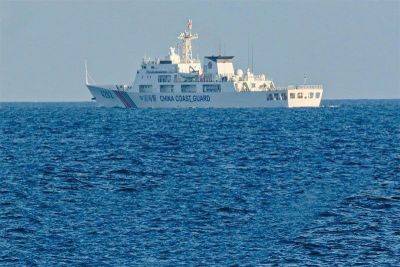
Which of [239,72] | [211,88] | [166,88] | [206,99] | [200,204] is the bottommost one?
[200,204]

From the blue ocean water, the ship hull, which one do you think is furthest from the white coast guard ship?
the blue ocean water

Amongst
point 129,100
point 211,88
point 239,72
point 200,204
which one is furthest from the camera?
point 129,100

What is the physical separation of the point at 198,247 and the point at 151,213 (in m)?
6.26

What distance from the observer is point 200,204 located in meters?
39.3

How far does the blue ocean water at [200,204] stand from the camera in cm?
3064

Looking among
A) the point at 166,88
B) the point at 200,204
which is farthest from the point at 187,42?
the point at 200,204

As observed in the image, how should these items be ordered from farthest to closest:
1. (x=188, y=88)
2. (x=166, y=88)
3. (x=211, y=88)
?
1. (x=166, y=88)
2. (x=188, y=88)
3. (x=211, y=88)

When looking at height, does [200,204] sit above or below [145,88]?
below

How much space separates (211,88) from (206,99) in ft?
8.32

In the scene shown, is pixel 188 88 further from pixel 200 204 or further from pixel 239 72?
pixel 200 204

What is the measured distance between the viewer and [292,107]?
532 ft

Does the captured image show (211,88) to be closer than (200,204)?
No

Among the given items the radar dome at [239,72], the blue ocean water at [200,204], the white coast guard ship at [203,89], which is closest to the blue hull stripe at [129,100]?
the white coast guard ship at [203,89]

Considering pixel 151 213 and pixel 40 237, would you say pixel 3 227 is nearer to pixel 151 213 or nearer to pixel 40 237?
pixel 40 237
